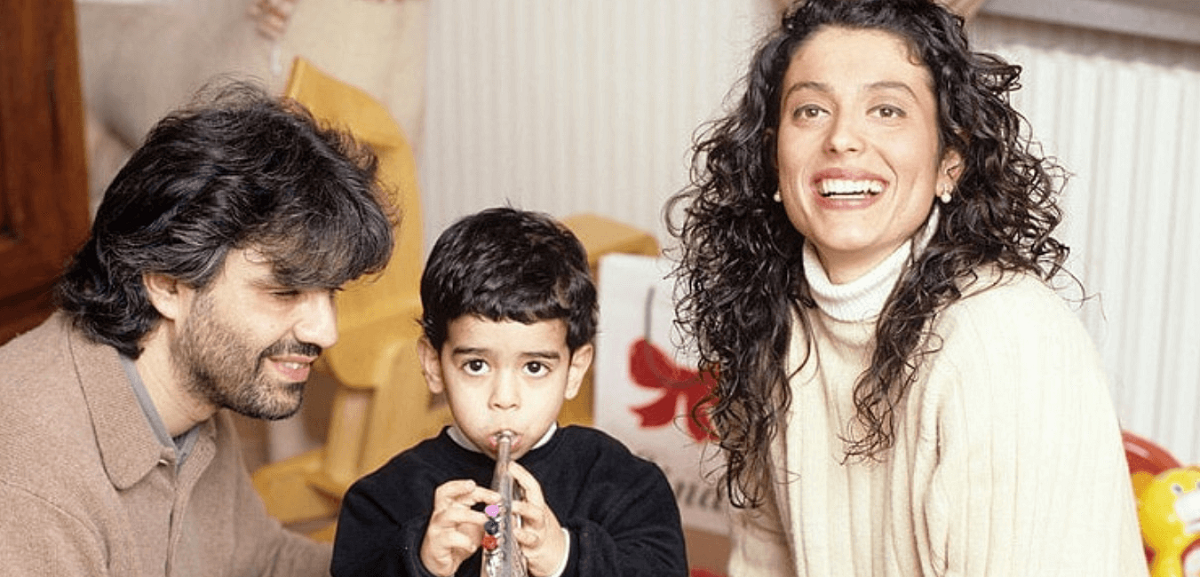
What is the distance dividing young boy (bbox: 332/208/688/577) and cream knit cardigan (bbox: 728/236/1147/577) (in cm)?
26

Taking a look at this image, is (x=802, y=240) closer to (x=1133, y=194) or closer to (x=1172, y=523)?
(x=1172, y=523)

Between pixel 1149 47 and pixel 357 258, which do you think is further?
pixel 1149 47

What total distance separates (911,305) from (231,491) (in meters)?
0.89

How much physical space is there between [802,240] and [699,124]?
4.36ft

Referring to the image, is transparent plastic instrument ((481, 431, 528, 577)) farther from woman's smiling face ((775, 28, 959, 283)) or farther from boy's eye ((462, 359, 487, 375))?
woman's smiling face ((775, 28, 959, 283))

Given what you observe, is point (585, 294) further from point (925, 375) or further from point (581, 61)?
point (581, 61)

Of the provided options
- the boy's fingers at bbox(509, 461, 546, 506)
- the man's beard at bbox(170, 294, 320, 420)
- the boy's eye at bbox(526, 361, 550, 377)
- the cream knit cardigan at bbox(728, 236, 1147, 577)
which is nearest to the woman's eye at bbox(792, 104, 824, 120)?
the cream knit cardigan at bbox(728, 236, 1147, 577)

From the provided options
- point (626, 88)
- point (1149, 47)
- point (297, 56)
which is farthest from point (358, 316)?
point (1149, 47)

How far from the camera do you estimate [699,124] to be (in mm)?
3270

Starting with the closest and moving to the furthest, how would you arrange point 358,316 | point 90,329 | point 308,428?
point 90,329, point 358,316, point 308,428

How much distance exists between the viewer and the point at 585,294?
1.82m

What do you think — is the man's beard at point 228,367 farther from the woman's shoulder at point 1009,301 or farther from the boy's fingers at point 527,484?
the woman's shoulder at point 1009,301

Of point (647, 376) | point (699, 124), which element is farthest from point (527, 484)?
point (699, 124)

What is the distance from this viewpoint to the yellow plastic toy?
2020mm
